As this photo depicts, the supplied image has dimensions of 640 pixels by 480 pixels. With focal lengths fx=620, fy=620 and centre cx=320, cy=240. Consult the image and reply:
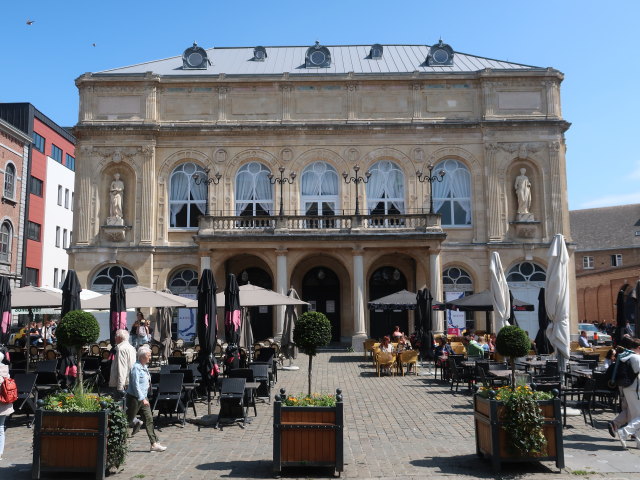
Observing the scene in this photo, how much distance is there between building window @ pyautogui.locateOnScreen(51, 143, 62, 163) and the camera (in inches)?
1806

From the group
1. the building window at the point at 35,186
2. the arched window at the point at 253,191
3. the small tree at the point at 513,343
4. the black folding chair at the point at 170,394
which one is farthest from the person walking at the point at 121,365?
the building window at the point at 35,186

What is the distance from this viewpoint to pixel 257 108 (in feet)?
106

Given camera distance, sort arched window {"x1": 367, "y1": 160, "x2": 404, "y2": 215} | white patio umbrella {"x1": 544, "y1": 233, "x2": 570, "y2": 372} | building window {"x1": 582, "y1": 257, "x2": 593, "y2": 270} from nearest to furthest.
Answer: white patio umbrella {"x1": 544, "y1": 233, "x2": 570, "y2": 372}, arched window {"x1": 367, "y1": 160, "x2": 404, "y2": 215}, building window {"x1": 582, "y1": 257, "x2": 593, "y2": 270}

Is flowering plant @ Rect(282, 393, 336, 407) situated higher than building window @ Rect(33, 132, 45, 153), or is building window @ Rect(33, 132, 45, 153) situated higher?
building window @ Rect(33, 132, 45, 153)

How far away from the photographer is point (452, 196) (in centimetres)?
3209

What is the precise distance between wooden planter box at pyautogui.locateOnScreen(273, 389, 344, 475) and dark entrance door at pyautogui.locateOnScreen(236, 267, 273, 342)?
78.0 feet

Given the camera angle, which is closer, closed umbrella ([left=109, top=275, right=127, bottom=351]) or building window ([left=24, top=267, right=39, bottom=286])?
closed umbrella ([left=109, top=275, right=127, bottom=351])

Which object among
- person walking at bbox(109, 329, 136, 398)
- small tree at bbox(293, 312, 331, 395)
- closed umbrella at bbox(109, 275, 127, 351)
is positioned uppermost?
closed umbrella at bbox(109, 275, 127, 351)

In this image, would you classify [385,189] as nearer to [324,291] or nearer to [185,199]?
[324,291]

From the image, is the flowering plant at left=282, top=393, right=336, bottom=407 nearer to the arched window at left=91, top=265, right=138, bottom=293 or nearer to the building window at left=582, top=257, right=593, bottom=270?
the arched window at left=91, top=265, right=138, bottom=293

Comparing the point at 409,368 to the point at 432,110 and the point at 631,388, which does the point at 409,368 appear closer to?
the point at 631,388

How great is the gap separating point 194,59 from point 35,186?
16089 mm

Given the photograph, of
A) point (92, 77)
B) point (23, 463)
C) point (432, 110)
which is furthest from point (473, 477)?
point (92, 77)

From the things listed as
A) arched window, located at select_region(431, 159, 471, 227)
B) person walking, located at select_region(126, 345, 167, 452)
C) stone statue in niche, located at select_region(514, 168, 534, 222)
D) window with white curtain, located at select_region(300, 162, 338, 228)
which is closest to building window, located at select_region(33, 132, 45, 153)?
window with white curtain, located at select_region(300, 162, 338, 228)
